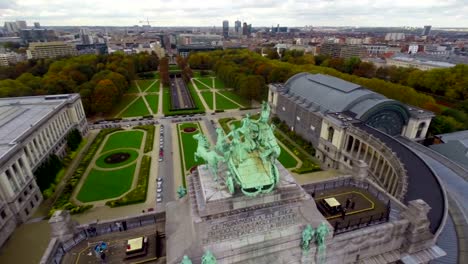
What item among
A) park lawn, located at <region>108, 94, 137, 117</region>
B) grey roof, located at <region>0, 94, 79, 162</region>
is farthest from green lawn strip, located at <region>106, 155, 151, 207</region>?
park lawn, located at <region>108, 94, 137, 117</region>

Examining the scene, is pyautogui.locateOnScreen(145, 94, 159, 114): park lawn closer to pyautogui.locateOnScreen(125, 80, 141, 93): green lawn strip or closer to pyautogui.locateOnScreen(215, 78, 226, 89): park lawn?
pyautogui.locateOnScreen(125, 80, 141, 93): green lawn strip

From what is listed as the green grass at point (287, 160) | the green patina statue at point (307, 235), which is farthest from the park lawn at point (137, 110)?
the green patina statue at point (307, 235)

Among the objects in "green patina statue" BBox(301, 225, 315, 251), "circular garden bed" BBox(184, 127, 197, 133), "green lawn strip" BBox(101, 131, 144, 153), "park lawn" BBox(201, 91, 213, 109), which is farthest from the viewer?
"park lawn" BBox(201, 91, 213, 109)

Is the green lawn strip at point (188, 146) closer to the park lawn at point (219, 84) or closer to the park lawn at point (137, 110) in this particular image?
the park lawn at point (137, 110)

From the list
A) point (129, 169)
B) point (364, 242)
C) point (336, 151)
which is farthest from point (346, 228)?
point (129, 169)

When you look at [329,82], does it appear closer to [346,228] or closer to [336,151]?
[336,151]

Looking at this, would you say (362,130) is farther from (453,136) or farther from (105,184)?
(105,184)
